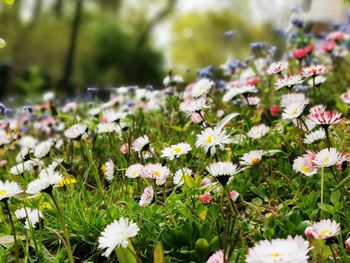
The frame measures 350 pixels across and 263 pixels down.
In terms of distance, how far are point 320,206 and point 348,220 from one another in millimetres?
104

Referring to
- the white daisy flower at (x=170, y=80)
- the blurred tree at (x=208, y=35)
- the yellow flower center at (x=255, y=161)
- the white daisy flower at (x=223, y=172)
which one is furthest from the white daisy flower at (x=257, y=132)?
the blurred tree at (x=208, y=35)

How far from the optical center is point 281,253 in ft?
4.07

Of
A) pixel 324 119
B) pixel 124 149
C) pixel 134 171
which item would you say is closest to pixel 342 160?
pixel 324 119

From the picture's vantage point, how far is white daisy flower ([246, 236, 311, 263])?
119 centimetres

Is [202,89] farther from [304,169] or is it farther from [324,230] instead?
[324,230]

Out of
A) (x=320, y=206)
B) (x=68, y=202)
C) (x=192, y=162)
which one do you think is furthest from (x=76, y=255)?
(x=320, y=206)

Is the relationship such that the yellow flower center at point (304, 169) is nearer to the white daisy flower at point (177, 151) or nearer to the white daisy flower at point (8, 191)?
the white daisy flower at point (177, 151)

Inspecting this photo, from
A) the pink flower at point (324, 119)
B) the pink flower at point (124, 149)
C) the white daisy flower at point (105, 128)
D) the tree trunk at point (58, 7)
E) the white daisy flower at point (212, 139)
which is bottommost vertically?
the pink flower at point (324, 119)

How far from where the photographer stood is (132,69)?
91.8ft

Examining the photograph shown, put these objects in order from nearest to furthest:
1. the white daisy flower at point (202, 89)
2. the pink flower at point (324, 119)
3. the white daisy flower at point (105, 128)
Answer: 1. the pink flower at point (324, 119)
2. the white daisy flower at point (202, 89)
3. the white daisy flower at point (105, 128)

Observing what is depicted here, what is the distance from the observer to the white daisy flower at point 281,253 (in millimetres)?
1188

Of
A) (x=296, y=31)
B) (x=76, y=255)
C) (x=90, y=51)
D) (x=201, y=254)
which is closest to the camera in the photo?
(x=201, y=254)

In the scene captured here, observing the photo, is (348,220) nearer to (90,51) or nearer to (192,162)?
(192,162)

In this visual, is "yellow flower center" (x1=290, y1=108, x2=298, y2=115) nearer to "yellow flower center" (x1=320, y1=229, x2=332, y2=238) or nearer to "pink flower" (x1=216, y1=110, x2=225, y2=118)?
"yellow flower center" (x1=320, y1=229, x2=332, y2=238)
